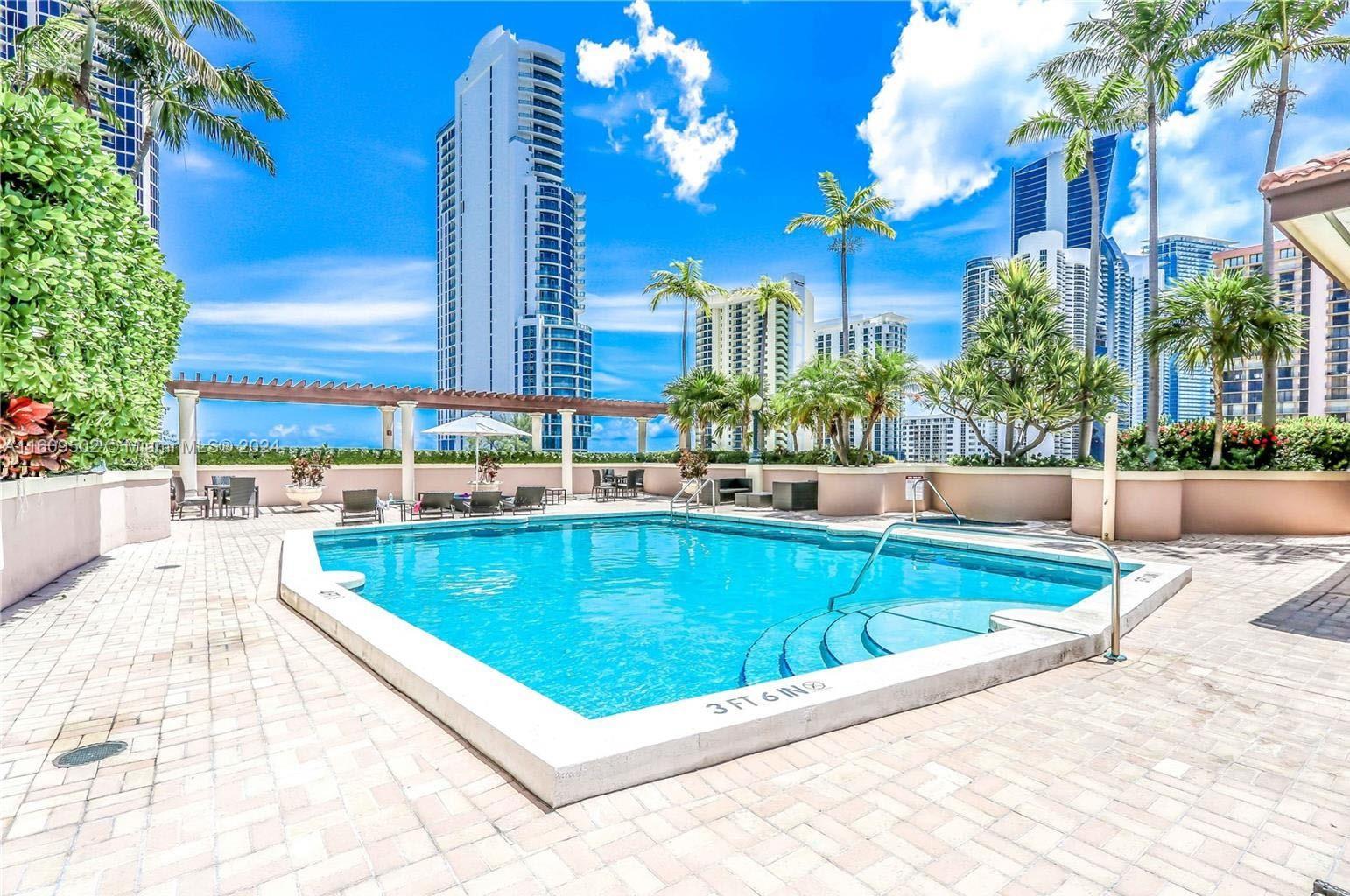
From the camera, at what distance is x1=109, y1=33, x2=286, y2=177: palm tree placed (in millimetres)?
12625

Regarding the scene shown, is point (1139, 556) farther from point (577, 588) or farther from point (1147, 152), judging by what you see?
point (1147, 152)

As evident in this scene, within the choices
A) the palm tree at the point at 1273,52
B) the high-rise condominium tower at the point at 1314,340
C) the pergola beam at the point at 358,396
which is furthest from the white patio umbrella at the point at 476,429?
the high-rise condominium tower at the point at 1314,340

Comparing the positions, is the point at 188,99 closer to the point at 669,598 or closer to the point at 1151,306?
the point at 669,598

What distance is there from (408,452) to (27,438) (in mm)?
12743

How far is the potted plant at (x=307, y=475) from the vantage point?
1633cm

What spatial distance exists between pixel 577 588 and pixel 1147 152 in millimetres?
15638

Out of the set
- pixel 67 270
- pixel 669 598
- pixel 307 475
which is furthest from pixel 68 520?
pixel 307 475

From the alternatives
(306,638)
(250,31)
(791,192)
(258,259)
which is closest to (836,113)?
(791,192)

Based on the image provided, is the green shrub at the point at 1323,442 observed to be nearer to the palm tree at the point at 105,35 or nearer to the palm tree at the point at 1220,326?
the palm tree at the point at 1220,326

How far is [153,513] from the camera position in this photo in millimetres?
10758

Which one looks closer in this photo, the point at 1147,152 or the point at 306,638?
the point at 306,638

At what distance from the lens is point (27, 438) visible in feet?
20.1

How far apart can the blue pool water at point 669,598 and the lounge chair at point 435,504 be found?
75cm

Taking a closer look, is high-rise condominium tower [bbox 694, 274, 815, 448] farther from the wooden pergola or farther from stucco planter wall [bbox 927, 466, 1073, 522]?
stucco planter wall [bbox 927, 466, 1073, 522]
